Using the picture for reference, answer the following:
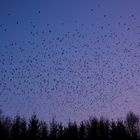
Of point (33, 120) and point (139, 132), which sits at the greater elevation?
point (139, 132)

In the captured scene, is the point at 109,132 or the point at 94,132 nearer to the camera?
the point at 94,132

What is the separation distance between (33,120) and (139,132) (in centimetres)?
6445

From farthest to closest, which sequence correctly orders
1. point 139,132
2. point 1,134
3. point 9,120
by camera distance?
point 9,120, point 139,132, point 1,134

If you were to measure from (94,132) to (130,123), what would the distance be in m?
45.7

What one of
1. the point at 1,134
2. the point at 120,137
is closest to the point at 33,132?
the point at 1,134

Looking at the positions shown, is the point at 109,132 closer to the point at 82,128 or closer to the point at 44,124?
the point at 82,128

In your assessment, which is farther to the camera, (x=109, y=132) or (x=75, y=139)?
(x=109, y=132)

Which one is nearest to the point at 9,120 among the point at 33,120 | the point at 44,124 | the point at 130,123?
the point at 44,124

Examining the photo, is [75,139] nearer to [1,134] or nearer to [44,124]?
[1,134]

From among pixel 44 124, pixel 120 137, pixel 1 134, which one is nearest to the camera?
pixel 1 134

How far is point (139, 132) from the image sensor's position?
98.2 metres

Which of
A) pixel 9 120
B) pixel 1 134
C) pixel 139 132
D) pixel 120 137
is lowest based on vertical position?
pixel 1 134

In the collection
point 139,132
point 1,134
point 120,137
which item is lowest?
point 1,134

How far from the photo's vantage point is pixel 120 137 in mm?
68000
